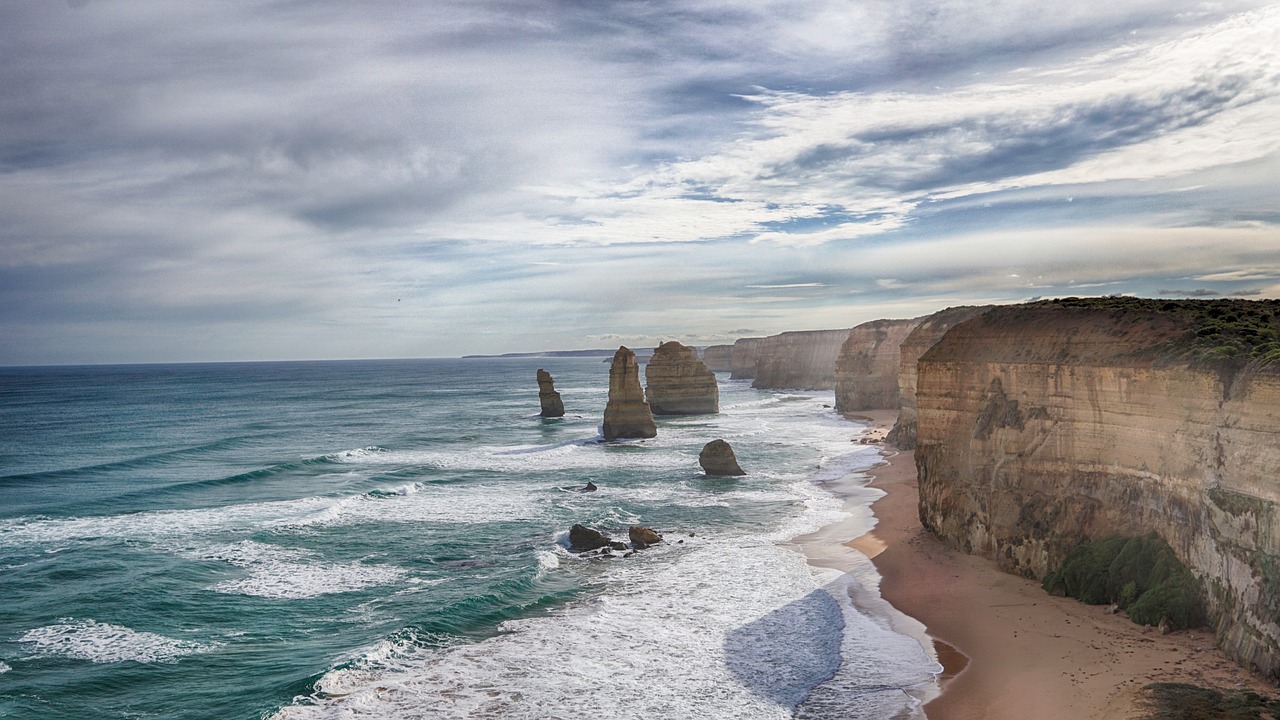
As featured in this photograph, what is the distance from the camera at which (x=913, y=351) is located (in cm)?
4731

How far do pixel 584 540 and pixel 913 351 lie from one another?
86.2ft

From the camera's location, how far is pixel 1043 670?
1772 cm

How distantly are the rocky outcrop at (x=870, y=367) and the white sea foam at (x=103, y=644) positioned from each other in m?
65.8

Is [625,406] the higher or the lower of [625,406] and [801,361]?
the lower

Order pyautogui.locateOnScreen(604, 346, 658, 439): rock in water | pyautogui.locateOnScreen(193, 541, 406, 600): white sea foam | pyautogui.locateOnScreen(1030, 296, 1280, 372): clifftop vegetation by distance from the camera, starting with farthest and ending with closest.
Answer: pyautogui.locateOnScreen(604, 346, 658, 439): rock in water
pyautogui.locateOnScreen(193, 541, 406, 600): white sea foam
pyautogui.locateOnScreen(1030, 296, 1280, 372): clifftop vegetation

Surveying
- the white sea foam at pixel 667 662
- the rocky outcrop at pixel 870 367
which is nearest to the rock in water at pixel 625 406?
the rocky outcrop at pixel 870 367

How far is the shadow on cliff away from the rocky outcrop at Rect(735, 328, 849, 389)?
99920mm

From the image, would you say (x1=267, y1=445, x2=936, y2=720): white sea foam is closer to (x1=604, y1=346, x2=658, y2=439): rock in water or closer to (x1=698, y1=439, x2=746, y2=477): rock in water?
(x1=698, y1=439, x2=746, y2=477): rock in water

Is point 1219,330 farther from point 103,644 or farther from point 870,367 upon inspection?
point 870,367

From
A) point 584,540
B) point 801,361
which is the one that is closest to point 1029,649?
point 584,540

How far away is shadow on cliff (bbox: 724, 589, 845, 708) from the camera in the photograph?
60.1ft

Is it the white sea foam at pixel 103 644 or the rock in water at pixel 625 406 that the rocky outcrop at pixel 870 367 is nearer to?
the rock in water at pixel 625 406

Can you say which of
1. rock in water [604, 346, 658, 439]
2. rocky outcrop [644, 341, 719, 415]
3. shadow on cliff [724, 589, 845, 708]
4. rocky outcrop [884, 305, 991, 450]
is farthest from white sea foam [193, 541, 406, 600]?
rocky outcrop [644, 341, 719, 415]

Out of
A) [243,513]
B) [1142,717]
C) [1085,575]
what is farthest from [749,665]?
[243,513]
